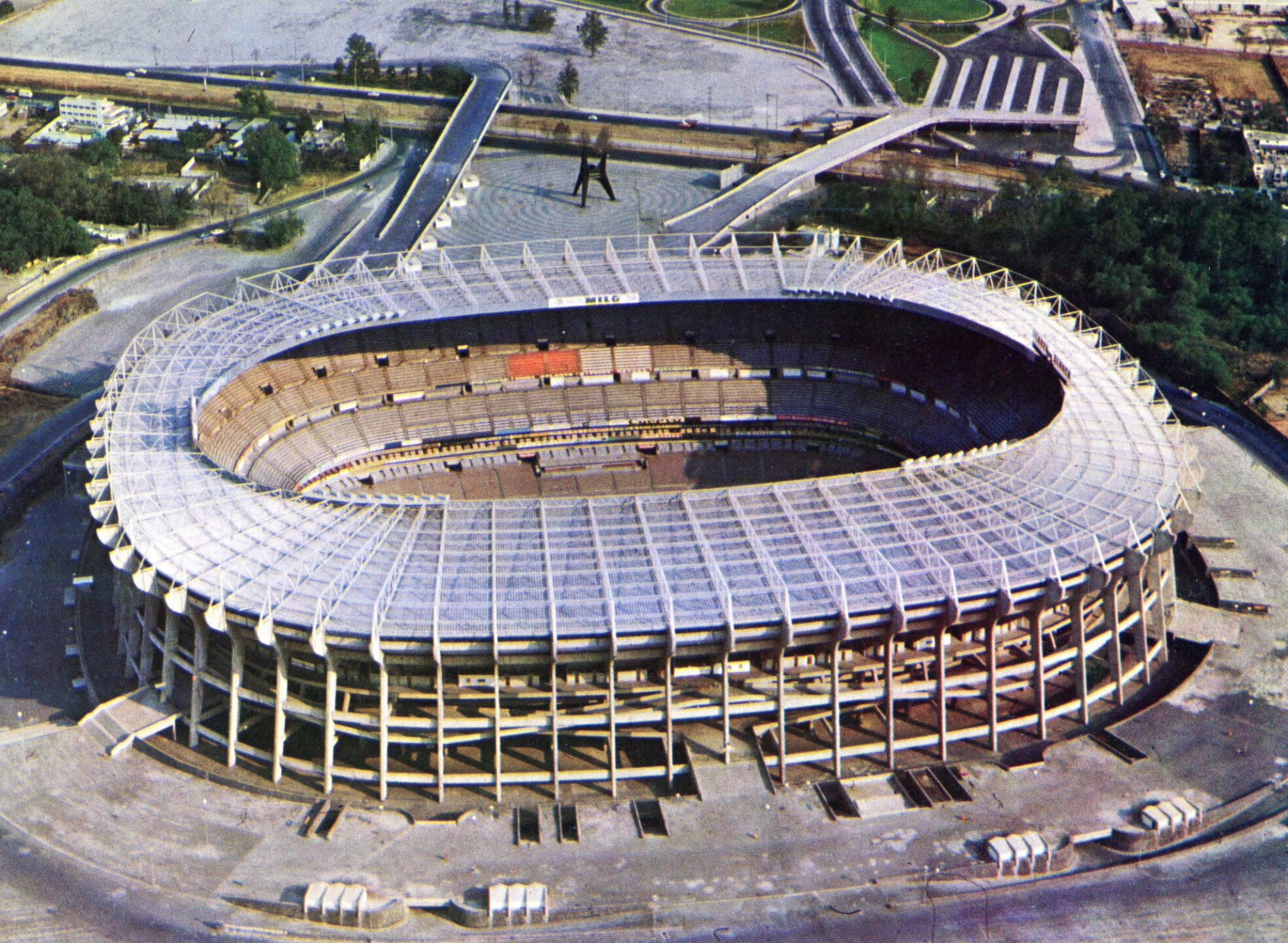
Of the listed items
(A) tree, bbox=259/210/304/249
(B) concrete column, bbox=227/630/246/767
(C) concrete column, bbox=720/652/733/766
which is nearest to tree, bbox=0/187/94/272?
(A) tree, bbox=259/210/304/249

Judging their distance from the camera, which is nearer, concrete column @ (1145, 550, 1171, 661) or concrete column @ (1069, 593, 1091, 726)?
concrete column @ (1069, 593, 1091, 726)

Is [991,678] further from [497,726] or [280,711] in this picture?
[280,711]

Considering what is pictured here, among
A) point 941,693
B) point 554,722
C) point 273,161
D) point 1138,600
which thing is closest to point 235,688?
point 554,722

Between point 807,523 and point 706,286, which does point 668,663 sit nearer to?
point 807,523

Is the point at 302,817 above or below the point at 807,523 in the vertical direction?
below

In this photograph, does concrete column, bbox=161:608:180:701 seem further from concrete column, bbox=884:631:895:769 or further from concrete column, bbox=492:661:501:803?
concrete column, bbox=884:631:895:769

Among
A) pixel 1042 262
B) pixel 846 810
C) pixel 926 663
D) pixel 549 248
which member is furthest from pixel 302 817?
pixel 1042 262
